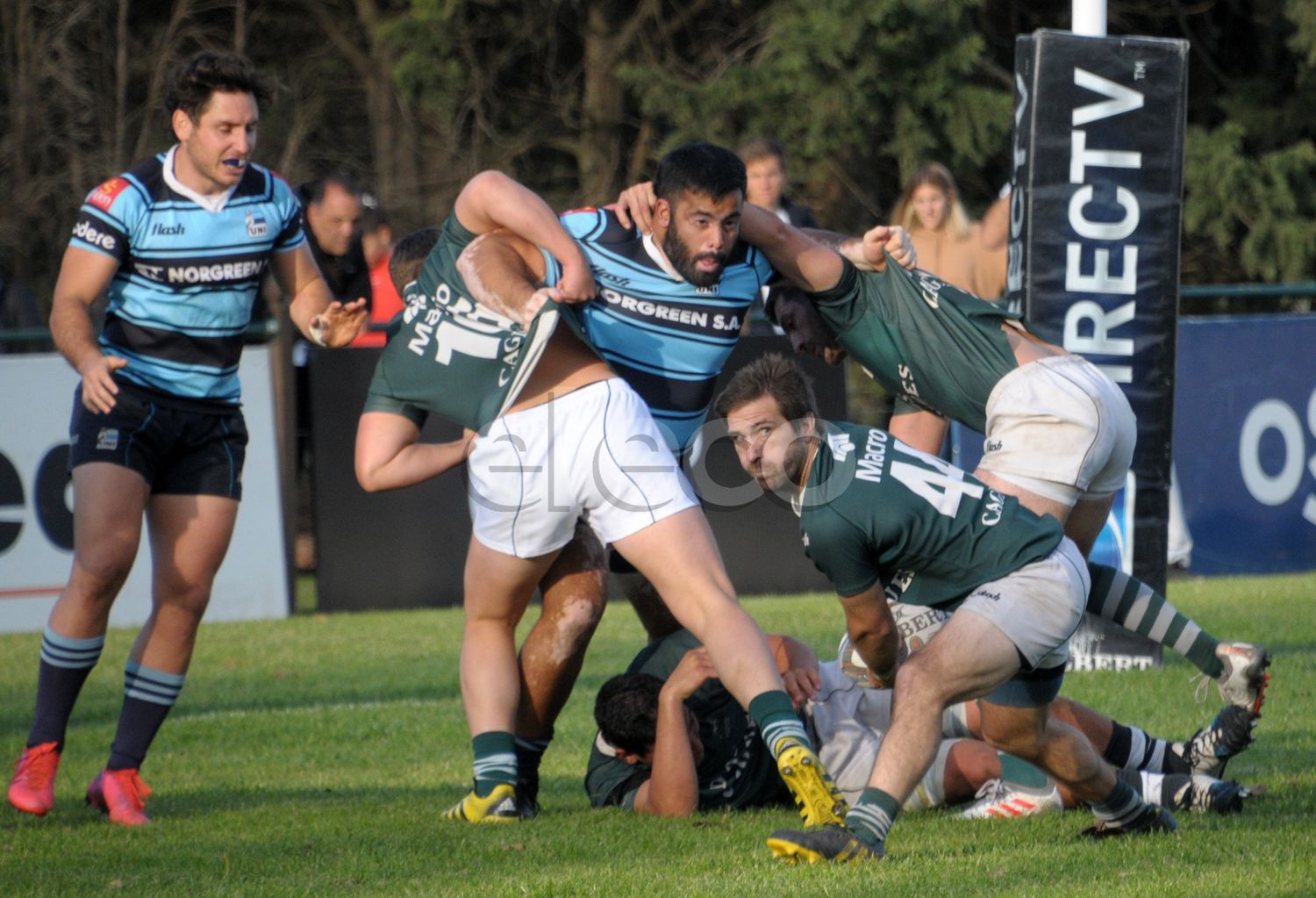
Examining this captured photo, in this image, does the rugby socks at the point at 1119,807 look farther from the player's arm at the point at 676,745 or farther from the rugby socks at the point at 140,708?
the rugby socks at the point at 140,708

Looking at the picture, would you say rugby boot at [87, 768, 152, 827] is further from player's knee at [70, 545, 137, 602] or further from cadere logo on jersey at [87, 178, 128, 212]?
cadere logo on jersey at [87, 178, 128, 212]

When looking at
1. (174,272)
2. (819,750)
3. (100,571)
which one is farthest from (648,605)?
(174,272)

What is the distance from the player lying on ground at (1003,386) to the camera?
498 cm

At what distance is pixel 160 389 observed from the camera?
17.5 ft

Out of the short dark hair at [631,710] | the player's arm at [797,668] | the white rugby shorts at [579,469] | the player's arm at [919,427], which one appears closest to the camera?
the white rugby shorts at [579,469]

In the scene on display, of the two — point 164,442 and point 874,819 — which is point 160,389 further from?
point 874,819

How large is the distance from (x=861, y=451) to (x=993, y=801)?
1304mm

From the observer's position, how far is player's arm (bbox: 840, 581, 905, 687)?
4168 millimetres

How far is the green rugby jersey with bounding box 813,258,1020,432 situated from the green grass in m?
1.29

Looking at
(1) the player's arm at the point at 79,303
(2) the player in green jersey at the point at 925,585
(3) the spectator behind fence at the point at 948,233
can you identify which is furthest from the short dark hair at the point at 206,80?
(3) the spectator behind fence at the point at 948,233

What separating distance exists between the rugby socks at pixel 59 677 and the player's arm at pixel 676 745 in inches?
72.1

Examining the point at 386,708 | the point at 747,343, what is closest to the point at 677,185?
the point at 386,708

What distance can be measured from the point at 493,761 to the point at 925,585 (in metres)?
1.47

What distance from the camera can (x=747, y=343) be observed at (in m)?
9.95
